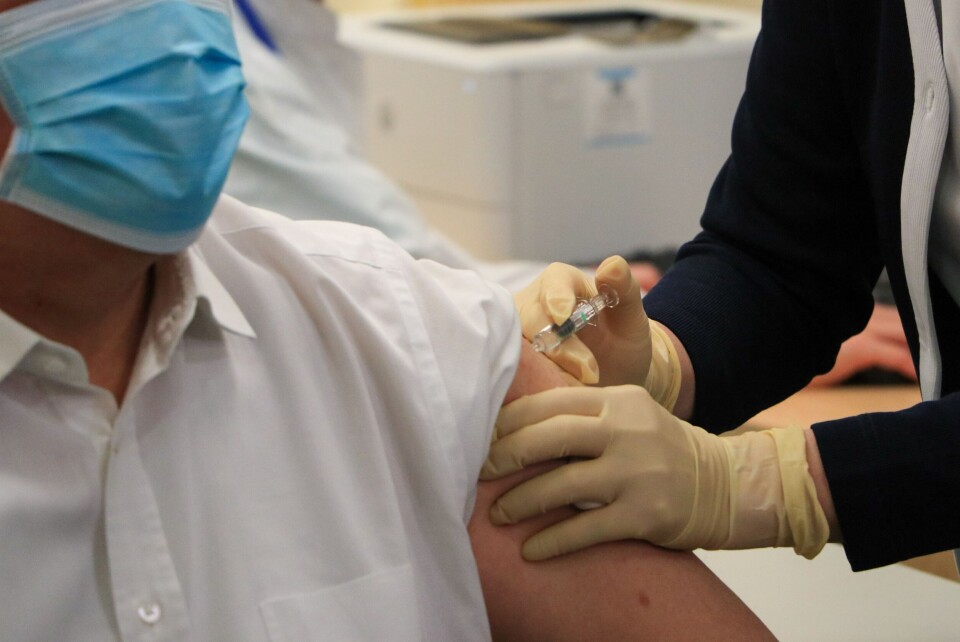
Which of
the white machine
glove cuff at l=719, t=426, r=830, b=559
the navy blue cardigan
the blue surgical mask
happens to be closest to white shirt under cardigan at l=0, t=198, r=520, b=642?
the blue surgical mask

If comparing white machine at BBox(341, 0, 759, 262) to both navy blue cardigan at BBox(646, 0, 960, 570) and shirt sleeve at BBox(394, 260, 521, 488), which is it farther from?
shirt sleeve at BBox(394, 260, 521, 488)

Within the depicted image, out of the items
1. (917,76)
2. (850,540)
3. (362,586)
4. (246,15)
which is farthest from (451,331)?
(246,15)

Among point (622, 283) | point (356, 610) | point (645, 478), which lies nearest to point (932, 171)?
point (622, 283)

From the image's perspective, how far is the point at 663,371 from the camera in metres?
1.39

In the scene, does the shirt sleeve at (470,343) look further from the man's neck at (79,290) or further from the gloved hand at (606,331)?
the man's neck at (79,290)

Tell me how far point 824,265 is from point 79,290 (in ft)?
3.04

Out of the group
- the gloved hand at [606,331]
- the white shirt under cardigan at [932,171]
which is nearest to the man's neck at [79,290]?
the gloved hand at [606,331]

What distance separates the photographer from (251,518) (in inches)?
36.9

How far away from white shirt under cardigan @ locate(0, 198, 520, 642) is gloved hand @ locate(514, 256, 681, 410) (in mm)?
143

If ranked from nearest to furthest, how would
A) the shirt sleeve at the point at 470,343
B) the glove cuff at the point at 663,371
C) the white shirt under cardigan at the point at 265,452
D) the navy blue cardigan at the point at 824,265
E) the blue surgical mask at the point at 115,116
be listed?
the blue surgical mask at the point at 115,116 < the white shirt under cardigan at the point at 265,452 < the shirt sleeve at the point at 470,343 < the navy blue cardigan at the point at 824,265 < the glove cuff at the point at 663,371

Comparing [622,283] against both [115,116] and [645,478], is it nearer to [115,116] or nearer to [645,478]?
[645,478]

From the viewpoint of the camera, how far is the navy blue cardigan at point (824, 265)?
1148 mm

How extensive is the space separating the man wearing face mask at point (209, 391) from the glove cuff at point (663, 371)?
0.26m

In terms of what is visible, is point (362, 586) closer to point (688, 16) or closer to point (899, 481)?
point (899, 481)
